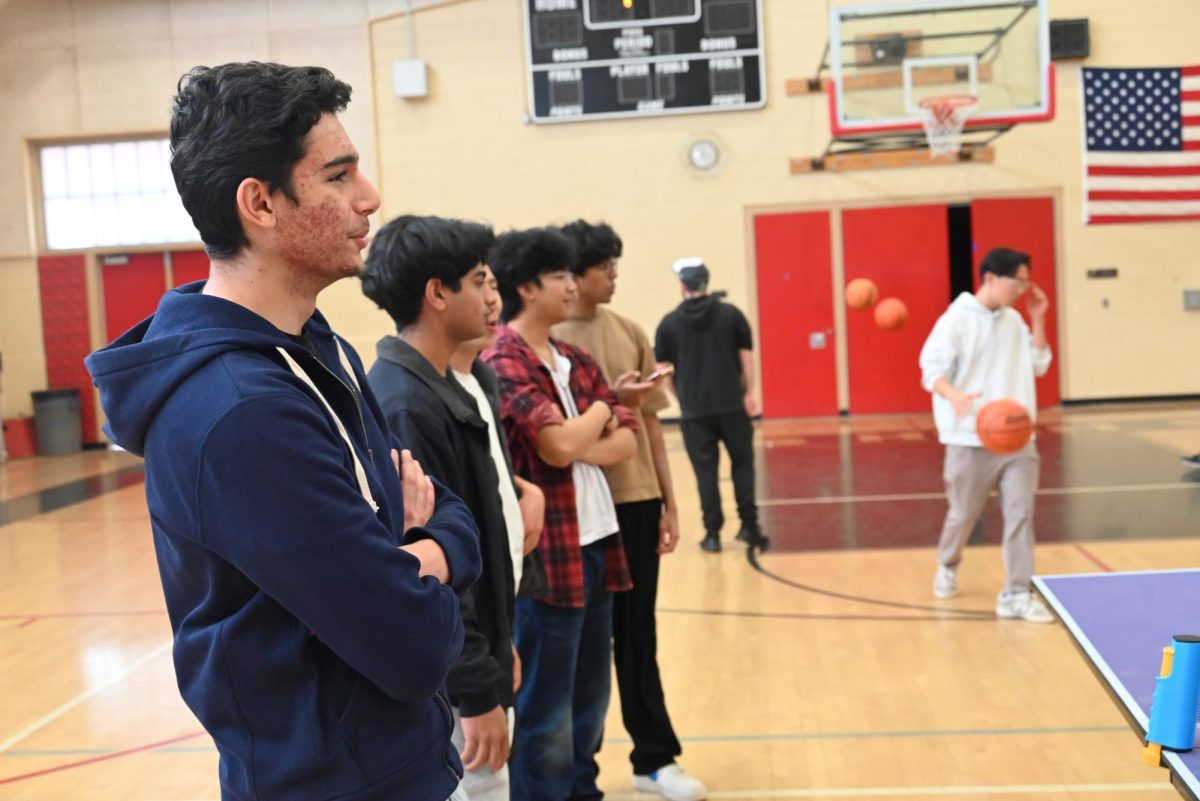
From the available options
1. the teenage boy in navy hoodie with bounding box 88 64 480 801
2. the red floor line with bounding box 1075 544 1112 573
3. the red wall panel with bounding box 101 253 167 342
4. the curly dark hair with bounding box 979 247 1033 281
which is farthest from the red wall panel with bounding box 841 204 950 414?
the teenage boy in navy hoodie with bounding box 88 64 480 801

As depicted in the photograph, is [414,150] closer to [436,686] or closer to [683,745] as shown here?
[683,745]

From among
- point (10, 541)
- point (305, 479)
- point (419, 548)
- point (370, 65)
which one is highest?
point (370, 65)

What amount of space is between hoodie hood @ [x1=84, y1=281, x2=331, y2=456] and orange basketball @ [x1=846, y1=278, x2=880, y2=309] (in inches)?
448

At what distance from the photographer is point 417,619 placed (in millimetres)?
1330

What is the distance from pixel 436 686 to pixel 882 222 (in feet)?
41.2

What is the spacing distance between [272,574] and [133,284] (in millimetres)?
14420

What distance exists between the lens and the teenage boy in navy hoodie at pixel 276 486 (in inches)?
49.3

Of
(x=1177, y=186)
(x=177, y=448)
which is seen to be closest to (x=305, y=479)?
(x=177, y=448)

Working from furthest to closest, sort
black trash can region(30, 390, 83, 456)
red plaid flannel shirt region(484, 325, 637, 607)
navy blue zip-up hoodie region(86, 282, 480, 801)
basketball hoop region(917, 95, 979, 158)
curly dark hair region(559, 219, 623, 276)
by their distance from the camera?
black trash can region(30, 390, 83, 456) → basketball hoop region(917, 95, 979, 158) → curly dark hair region(559, 219, 623, 276) → red plaid flannel shirt region(484, 325, 637, 607) → navy blue zip-up hoodie region(86, 282, 480, 801)

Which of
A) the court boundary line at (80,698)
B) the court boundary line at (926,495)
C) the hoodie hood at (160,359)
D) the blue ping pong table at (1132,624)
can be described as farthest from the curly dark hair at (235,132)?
the court boundary line at (926,495)

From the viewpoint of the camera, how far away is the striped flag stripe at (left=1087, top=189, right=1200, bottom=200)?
973 cm

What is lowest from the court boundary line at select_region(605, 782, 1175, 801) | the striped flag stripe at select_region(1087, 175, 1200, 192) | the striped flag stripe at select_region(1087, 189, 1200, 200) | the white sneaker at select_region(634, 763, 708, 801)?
the court boundary line at select_region(605, 782, 1175, 801)

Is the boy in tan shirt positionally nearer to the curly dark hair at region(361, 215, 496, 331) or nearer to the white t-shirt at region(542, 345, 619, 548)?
the white t-shirt at region(542, 345, 619, 548)

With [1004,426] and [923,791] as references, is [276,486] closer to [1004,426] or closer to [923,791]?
[923,791]
